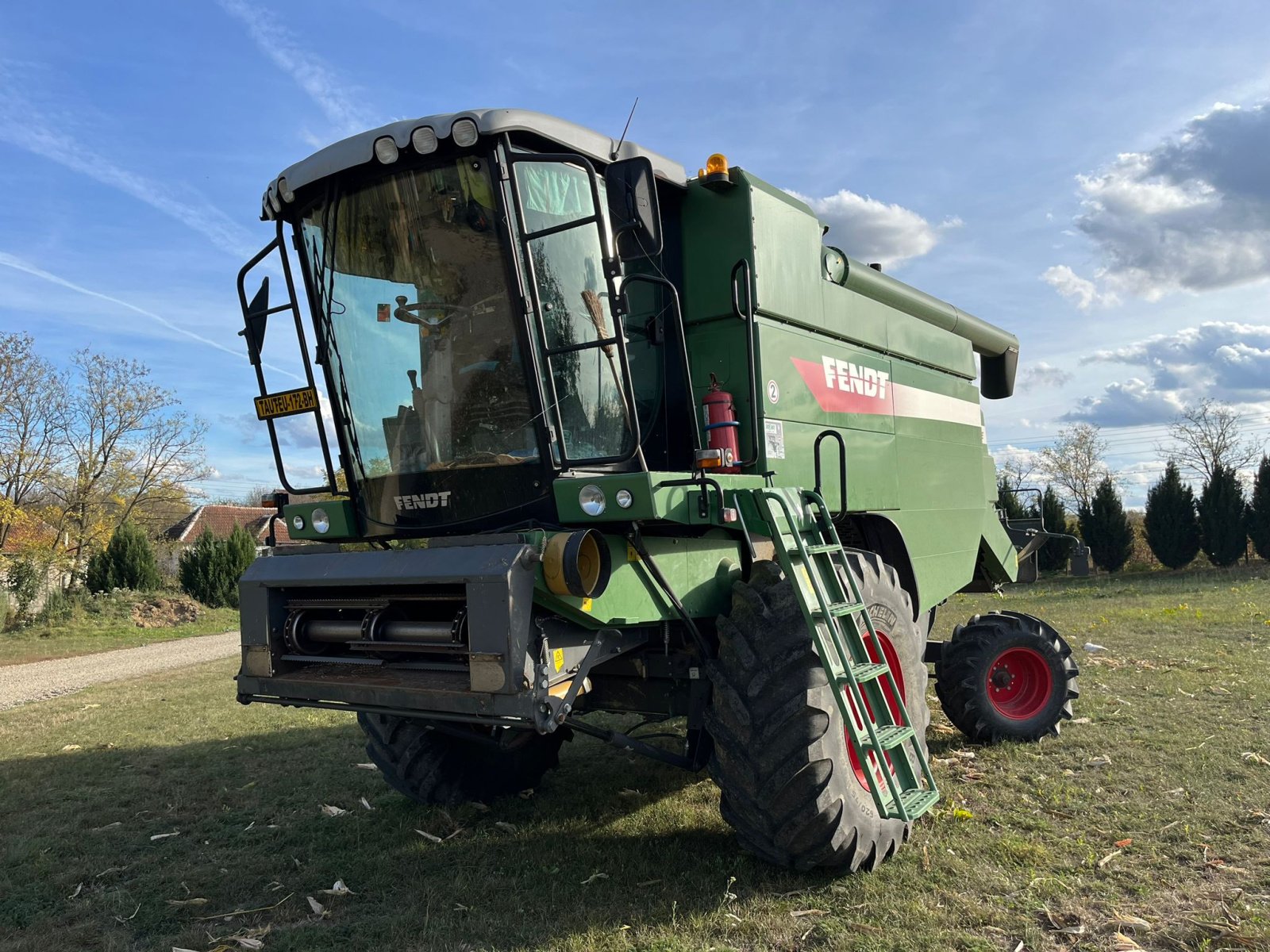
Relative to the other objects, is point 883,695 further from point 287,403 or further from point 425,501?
point 287,403

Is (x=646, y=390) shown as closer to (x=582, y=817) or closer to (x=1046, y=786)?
(x=582, y=817)

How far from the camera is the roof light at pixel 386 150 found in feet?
13.2

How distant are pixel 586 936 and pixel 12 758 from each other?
21.0 ft

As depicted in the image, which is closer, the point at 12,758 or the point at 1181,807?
the point at 1181,807

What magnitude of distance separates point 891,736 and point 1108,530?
89.1ft

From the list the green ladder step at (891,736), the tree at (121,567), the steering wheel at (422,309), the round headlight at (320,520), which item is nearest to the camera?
the green ladder step at (891,736)

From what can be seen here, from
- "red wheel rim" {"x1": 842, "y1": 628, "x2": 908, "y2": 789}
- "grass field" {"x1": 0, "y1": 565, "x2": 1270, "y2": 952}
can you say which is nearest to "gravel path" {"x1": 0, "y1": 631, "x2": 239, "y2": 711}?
"grass field" {"x1": 0, "y1": 565, "x2": 1270, "y2": 952}

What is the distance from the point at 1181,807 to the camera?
4.96 m

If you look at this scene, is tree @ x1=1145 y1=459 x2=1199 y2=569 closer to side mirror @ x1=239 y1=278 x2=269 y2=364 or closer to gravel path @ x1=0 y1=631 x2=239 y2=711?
gravel path @ x1=0 y1=631 x2=239 y2=711

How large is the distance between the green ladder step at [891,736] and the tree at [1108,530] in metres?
26.8

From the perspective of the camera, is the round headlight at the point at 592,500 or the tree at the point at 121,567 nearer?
the round headlight at the point at 592,500

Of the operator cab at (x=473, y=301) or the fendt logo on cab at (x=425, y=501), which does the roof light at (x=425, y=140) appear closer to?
the operator cab at (x=473, y=301)

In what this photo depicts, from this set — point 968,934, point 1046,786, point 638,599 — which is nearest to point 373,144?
point 638,599

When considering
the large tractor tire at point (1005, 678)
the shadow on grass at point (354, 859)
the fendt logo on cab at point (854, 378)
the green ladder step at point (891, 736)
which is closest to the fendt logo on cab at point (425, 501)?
the shadow on grass at point (354, 859)
